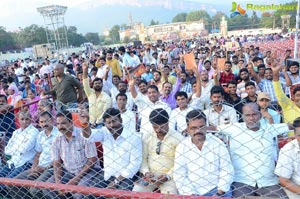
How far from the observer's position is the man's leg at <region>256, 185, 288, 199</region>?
2814 mm

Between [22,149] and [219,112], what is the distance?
2708mm

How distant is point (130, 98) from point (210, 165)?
117 inches

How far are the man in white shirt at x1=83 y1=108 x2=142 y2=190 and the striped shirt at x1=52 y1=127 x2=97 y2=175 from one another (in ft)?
0.48

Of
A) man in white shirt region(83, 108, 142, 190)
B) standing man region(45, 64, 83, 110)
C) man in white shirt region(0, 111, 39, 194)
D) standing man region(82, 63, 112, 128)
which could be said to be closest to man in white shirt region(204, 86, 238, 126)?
man in white shirt region(83, 108, 142, 190)

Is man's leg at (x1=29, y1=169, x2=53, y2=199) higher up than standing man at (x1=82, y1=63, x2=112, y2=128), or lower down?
lower down

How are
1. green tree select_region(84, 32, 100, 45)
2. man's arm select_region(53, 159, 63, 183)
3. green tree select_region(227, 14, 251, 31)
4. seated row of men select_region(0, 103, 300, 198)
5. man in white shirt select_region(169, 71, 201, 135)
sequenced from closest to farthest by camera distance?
seated row of men select_region(0, 103, 300, 198) → man's arm select_region(53, 159, 63, 183) → man in white shirt select_region(169, 71, 201, 135) → green tree select_region(227, 14, 251, 31) → green tree select_region(84, 32, 100, 45)

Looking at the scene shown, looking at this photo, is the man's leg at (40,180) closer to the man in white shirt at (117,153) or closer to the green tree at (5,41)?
the man in white shirt at (117,153)

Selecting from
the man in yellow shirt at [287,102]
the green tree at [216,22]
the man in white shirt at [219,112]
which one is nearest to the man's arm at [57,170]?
the man in white shirt at [219,112]

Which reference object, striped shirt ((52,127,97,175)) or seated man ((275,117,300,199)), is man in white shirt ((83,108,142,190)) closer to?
striped shirt ((52,127,97,175))

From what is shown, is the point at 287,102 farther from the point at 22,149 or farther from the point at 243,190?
the point at 22,149

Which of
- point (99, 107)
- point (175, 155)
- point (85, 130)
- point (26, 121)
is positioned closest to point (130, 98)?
point (99, 107)

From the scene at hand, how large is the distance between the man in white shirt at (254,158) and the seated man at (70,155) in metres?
1.59

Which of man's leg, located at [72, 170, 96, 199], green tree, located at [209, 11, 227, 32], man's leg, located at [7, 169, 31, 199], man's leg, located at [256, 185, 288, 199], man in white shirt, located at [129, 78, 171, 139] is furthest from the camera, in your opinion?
green tree, located at [209, 11, 227, 32]

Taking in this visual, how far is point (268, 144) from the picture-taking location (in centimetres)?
296
